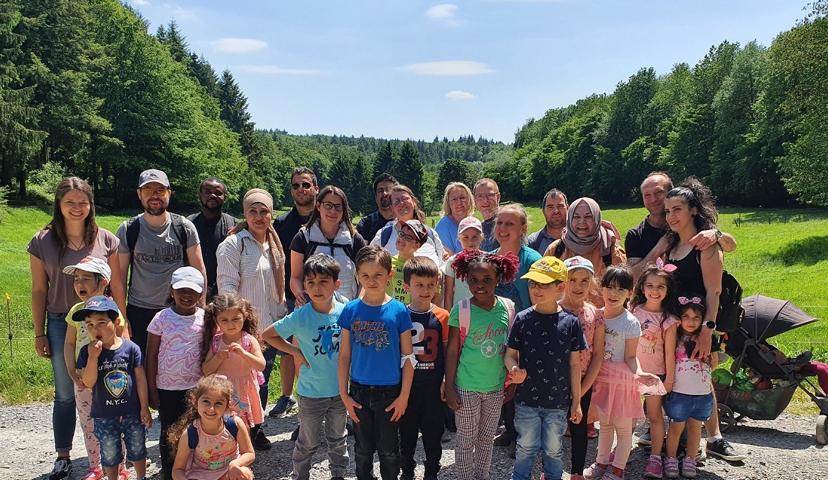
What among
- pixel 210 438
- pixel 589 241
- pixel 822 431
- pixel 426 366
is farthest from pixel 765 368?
pixel 210 438

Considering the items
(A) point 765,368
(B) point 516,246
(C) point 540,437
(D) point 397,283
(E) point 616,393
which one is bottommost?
(C) point 540,437

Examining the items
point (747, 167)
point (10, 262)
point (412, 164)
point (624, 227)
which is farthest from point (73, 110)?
point (412, 164)

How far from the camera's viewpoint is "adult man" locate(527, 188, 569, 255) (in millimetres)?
5637

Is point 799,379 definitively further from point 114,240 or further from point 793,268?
→ point 793,268

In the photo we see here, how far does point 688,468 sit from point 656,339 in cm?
112

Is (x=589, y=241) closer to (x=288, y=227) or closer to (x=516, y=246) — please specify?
(x=516, y=246)

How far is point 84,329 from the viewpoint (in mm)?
4234

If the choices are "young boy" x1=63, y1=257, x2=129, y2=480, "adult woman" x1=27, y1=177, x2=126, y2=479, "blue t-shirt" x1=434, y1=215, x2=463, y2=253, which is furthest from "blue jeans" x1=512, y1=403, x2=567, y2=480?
"adult woman" x1=27, y1=177, x2=126, y2=479

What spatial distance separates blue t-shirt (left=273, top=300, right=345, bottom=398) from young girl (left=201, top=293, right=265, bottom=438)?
0.94ft

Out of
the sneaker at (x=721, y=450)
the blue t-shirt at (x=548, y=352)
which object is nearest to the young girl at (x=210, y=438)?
the blue t-shirt at (x=548, y=352)

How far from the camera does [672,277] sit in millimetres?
4598

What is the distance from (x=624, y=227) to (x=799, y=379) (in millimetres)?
33572

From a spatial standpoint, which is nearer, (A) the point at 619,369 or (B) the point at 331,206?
(A) the point at 619,369

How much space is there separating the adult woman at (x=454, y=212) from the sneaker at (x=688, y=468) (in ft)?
9.46
